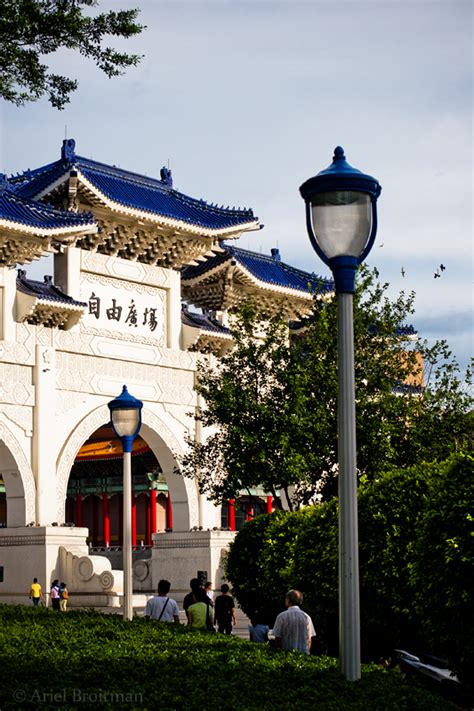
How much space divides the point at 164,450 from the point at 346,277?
2371cm

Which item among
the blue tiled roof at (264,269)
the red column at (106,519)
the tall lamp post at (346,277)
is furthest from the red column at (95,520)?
the tall lamp post at (346,277)

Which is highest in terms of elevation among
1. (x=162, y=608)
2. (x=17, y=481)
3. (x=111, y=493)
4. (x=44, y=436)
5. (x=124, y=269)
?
(x=124, y=269)

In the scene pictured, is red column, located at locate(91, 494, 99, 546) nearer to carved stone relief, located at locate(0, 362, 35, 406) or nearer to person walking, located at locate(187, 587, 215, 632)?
carved stone relief, located at locate(0, 362, 35, 406)

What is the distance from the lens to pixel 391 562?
11.7 metres

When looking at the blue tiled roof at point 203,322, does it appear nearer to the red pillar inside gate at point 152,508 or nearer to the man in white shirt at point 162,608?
the red pillar inside gate at point 152,508

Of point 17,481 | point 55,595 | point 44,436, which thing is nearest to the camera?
point 55,595

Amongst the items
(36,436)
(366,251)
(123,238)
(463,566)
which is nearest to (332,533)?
(463,566)

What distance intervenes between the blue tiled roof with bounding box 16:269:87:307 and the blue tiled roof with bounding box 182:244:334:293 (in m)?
5.66

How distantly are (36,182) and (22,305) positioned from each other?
376 centimetres

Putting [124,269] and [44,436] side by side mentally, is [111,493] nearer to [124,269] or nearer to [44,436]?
[124,269]

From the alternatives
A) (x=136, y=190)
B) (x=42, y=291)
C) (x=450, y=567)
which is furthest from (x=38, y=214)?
(x=450, y=567)

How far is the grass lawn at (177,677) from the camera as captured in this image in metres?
6.90

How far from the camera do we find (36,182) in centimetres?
2883

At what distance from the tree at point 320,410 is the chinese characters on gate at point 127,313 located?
6749 mm
